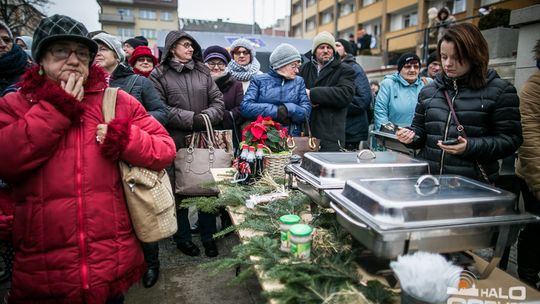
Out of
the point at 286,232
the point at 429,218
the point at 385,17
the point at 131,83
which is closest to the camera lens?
the point at 429,218

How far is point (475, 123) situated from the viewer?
190 cm

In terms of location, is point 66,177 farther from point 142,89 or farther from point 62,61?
point 142,89

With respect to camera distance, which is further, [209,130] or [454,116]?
[209,130]

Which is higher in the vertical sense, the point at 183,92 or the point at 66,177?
the point at 183,92

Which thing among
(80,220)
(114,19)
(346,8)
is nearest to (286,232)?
(80,220)

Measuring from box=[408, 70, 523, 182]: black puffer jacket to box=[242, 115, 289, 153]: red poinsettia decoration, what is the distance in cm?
97

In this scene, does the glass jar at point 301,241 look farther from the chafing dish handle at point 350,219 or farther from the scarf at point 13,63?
the scarf at point 13,63

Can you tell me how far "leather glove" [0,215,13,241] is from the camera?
6.97 ft

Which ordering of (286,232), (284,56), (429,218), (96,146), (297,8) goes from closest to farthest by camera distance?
(429,218) → (286,232) → (96,146) → (284,56) → (297,8)

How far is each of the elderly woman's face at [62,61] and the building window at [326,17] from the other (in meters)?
36.1

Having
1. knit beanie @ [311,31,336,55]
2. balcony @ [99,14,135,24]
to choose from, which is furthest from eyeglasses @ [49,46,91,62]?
balcony @ [99,14,135,24]

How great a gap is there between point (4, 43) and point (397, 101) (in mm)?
4008

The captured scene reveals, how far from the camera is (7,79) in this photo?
9.82ft

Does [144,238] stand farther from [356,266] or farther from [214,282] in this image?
[214,282]
